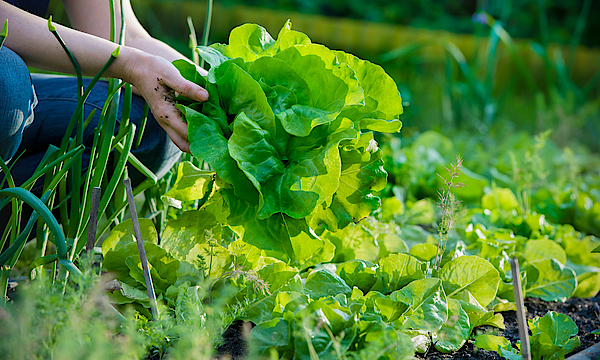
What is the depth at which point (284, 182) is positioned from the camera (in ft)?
2.54

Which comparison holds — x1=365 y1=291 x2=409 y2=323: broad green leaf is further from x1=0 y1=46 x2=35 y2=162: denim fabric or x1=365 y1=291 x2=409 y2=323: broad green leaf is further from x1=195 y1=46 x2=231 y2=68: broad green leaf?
x1=0 y1=46 x2=35 y2=162: denim fabric

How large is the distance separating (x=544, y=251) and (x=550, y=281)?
0.08m

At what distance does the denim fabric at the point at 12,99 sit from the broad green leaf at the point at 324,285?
59cm

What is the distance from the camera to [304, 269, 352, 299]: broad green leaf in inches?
34.8

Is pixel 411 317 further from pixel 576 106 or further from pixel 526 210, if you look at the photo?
pixel 576 106

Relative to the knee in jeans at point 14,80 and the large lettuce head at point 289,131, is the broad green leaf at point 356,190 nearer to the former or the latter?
the large lettuce head at point 289,131

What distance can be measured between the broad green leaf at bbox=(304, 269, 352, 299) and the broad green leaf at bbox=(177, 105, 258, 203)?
0.73ft

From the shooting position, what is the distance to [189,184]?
0.94 metres

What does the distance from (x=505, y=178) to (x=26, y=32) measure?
185 centimetres

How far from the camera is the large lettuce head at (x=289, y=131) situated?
768 mm

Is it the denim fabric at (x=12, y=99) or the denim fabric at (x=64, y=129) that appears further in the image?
the denim fabric at (x=64, y=129)

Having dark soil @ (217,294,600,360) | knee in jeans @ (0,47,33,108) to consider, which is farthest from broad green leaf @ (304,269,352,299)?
knee in jeans @ (0,47,33,108)

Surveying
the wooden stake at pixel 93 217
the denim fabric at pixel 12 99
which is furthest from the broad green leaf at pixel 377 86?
the denim fabric at pixel 12 99

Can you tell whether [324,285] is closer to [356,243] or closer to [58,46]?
[356,243]
